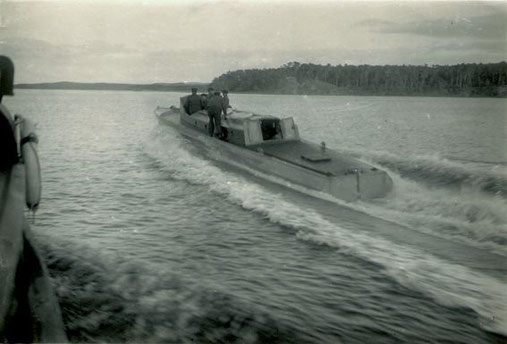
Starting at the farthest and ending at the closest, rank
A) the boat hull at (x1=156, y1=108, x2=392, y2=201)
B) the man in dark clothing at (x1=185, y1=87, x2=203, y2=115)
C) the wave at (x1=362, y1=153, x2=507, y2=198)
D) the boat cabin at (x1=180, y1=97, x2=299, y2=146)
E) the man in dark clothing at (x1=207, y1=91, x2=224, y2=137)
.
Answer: the man in dark clothing at (x1=185, y1=87, x2=203, y2=115) → the man in dark clothing at (x1=207, y1=91, x2=224, y2=137) → the boat cabin at (x1=180, y1=97, x2=299, y2=146) → the wave at (x1=362, y1=153, x2=507, y2=198) → the boat hull at (x1=156, y1=108, x2=392, y2=201)

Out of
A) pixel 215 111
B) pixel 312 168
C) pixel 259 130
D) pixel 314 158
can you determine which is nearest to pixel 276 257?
pixel 312 168

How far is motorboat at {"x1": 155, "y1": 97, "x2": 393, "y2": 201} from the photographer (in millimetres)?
12320

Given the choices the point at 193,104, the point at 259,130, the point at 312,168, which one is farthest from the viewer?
the point at 193,104

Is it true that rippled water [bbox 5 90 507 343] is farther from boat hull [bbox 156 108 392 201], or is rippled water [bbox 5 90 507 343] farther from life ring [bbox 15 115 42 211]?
life ring [bbox 15 115 42 211]

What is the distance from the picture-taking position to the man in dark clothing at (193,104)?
21875 mm

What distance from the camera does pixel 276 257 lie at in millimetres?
8234

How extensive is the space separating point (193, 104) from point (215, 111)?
15.2 ft

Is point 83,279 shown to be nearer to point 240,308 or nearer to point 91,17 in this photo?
point 240,308

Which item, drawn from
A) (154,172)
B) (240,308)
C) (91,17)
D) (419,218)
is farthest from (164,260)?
(154,172)

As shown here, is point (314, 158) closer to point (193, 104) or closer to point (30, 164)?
point (30, 164)

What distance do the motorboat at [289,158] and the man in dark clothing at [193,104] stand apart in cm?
165

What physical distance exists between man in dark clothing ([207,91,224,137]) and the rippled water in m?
2.77

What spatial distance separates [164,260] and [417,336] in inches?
176

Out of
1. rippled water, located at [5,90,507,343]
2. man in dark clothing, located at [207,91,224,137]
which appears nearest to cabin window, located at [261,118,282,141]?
man in dark clothing, located at [207,91,224,137]
